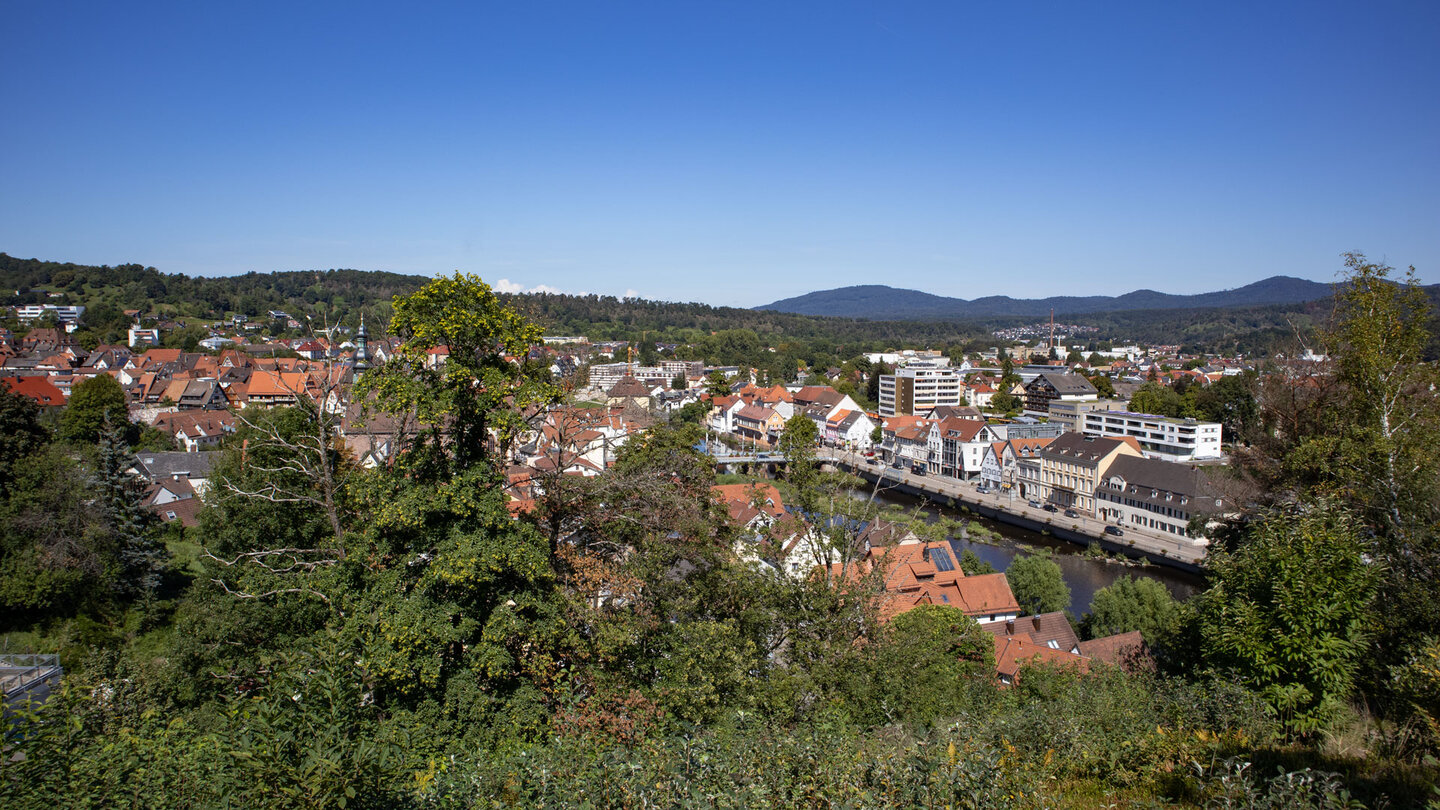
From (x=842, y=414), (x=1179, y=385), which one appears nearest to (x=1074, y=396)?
(x=1179, y=385)

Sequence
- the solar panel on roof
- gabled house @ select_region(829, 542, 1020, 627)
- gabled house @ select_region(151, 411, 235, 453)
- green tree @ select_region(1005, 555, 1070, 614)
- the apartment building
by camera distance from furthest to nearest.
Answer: the apartment building → gabled house @ select_region(151, 411, 235, 453) → the solar panel on roof → green tree @ select_region(1005, 555, 1070, 614) → gabled house @ select_region(829, 542, 1020, 627)

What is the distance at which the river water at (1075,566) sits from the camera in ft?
72.7

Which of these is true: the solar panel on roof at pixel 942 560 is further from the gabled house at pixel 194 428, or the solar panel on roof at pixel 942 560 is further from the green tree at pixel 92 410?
the gabled house at pixel 194 428

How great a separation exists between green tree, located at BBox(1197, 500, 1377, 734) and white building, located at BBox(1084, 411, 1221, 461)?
115 ft

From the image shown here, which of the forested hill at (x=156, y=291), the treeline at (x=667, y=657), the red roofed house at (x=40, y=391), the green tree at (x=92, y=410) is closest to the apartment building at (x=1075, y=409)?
the treeline at (x=667, y=657)

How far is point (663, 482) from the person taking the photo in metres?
9.61

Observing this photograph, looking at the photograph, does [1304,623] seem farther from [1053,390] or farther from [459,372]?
[1053,390]

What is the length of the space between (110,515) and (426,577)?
13668 millimetres

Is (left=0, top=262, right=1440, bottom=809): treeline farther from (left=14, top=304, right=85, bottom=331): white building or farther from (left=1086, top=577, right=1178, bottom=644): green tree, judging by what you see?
(left=14, top=304, right=85, bottom=331): white building

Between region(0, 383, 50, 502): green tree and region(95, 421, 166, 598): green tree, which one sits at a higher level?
region(0, 383, 50, 502): green tree

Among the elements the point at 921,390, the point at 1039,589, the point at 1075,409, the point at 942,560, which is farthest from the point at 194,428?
the point at 1075,409

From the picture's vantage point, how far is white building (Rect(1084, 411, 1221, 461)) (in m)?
38.5

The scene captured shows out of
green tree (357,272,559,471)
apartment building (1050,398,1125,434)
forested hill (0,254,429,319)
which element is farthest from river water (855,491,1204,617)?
forested hill (0,254,429,319)

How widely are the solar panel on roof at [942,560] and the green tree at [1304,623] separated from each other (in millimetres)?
11190
